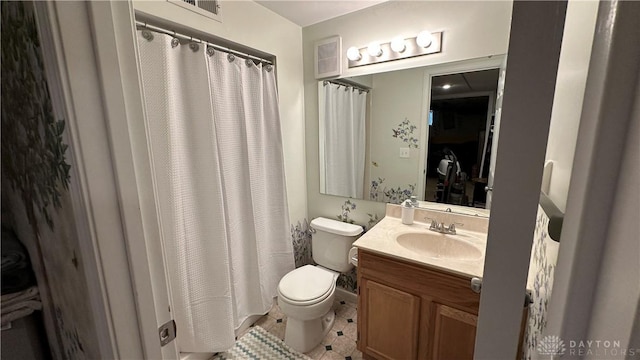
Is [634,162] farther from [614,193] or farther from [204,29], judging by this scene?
[204,29]

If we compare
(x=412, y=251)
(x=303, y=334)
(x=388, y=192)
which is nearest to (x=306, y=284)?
(x=303, y=334)

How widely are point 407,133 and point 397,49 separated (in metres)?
0.55

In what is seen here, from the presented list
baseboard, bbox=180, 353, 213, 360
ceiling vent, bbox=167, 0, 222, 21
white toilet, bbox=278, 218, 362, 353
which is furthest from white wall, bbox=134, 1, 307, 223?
baseboard, bbox=180, 353, 213, 360

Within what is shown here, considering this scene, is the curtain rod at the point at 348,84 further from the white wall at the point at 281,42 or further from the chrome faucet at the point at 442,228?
the chrome faucet at the point at 442,228

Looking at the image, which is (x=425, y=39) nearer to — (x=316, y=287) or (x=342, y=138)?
(x=342, y=138)

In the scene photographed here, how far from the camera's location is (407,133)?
1.82 m

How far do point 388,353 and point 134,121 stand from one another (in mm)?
1711

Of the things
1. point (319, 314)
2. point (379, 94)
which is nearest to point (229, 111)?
point (379, 94)

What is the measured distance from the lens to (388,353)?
1552 millimetres

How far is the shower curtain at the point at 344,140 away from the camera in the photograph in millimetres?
2051

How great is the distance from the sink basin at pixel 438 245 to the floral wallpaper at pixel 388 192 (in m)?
0.31

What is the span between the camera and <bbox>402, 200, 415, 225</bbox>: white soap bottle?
1.78 metres

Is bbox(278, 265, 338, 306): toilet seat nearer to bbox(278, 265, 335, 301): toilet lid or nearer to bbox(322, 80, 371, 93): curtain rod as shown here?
bbox(278, 265, 335, 301): toilet lid

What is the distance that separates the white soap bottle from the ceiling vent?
1.66 meters
